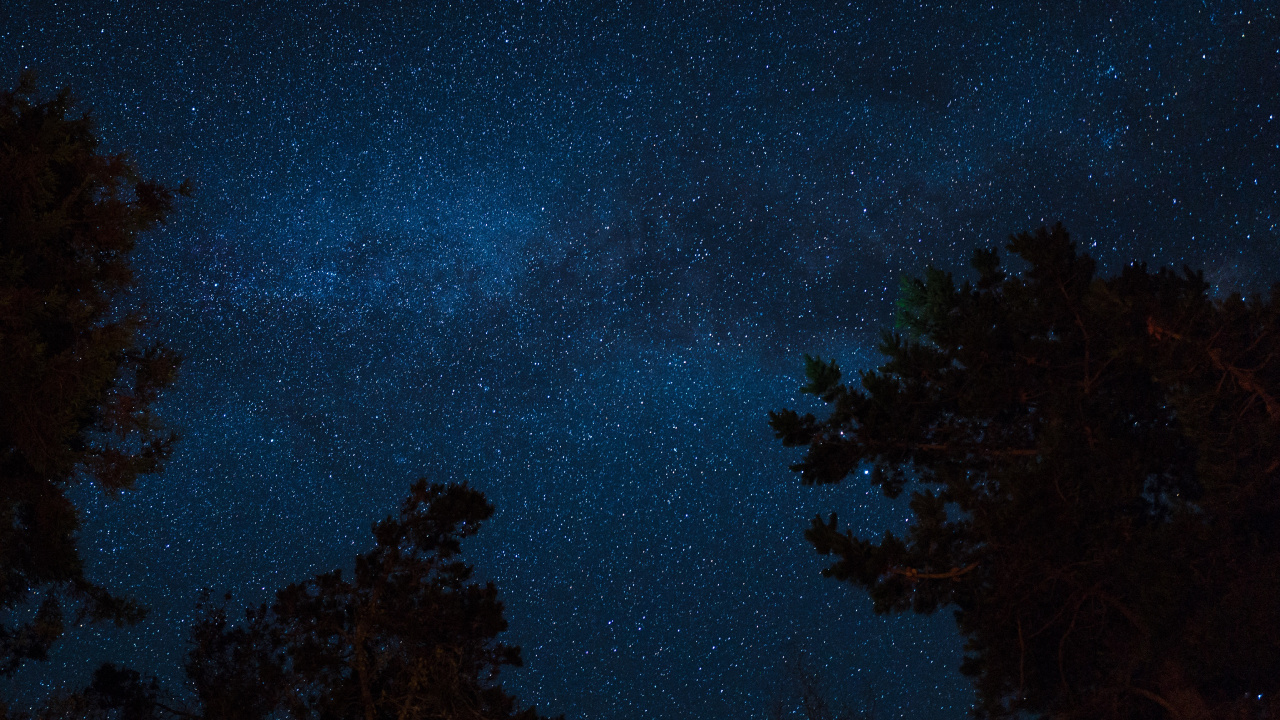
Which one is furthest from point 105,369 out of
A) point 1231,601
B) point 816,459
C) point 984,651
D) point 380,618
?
point 1231,601

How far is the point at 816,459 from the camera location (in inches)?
501

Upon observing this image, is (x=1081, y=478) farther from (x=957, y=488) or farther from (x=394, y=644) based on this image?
(x=394, y=644)

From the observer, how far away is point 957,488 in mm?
10070

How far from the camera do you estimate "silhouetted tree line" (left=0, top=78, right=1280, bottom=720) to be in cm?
918

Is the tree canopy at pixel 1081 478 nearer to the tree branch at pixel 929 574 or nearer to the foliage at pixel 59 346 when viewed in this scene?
the tree branch at pixel 929 574

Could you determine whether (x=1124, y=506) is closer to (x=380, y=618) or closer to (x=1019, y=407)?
(x=1019, y=407)

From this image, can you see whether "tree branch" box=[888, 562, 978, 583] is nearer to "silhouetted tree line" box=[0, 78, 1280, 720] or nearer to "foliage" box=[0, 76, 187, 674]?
"silhouetted tree line" box=[0, 78, 1280, 720]

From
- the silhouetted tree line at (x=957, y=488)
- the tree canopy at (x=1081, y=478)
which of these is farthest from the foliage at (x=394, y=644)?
the tree canopy at (x=1081, y=478)

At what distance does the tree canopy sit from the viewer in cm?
962

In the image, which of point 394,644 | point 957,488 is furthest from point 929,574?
point 394,644

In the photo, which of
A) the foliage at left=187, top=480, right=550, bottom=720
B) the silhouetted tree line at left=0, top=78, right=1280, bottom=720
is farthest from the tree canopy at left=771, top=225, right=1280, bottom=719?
the foliage at left=187, top=480, right=550, bottom=720

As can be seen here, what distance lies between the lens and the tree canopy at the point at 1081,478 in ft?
31.6

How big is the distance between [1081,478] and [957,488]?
1513 mm

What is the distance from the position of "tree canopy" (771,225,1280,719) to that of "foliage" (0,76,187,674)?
7.13 m
